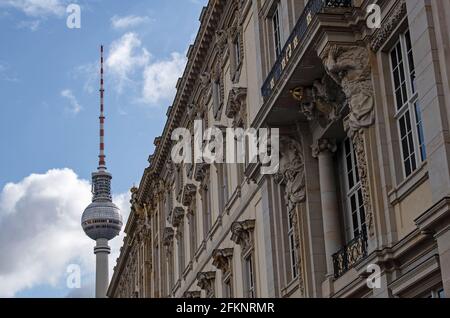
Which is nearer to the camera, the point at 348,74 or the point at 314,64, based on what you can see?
the point at 348,74

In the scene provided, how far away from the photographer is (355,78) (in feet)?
77.8

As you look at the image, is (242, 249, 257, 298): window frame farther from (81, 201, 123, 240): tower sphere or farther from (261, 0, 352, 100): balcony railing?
(81, 201, 123, 240): tower sphere

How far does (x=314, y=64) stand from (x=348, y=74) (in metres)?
2.01

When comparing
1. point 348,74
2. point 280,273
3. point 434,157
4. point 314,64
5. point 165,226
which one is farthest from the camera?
point 165,226

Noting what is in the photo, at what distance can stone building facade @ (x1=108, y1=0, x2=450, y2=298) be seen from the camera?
20094mm

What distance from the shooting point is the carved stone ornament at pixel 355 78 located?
2344cm

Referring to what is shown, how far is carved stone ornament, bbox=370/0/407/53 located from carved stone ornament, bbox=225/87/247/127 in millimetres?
13591

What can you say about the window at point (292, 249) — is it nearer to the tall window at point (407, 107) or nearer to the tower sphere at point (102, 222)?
the tall window at point (407, 107)

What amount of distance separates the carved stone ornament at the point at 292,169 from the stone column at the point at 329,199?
2.90ft

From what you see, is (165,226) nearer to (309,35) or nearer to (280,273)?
(280,273)
